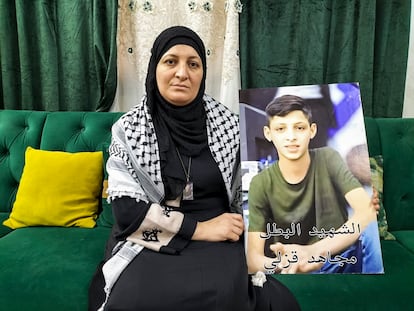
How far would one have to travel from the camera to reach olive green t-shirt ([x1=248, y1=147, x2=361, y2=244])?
134cm

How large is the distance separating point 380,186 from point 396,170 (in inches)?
6.8

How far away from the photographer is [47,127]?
74.4 inches

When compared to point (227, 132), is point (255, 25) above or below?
above

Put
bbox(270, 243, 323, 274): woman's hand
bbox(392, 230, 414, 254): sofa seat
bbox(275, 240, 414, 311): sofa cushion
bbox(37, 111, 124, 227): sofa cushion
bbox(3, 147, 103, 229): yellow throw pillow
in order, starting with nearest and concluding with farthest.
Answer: bbox(275, 240, 414, 311): sofa cushion
bbox(270, 243, 323, 274): woman's hand
bbox(392, 230, 414, 254): sofa seat
bbox(3, 147, 103, 229): yellow throw pillow
bbox(37, 111, 124, 227): sofa cushion

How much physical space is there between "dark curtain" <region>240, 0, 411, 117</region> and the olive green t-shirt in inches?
34.3

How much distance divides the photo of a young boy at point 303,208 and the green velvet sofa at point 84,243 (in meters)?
0.07

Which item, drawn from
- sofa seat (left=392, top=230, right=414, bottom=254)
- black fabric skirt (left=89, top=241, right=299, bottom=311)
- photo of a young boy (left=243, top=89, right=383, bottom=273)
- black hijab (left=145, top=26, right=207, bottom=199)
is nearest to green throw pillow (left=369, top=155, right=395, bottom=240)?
sofa seat (left=392, top=230, right=414, bottom=254)

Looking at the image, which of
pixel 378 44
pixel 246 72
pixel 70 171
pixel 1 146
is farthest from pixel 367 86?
pixel 1 146

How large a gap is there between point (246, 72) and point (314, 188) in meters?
0.98

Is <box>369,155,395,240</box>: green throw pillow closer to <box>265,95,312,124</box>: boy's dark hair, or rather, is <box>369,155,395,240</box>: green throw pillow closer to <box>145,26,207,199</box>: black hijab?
<box>265,95,312,124</box>: boy's dark hair

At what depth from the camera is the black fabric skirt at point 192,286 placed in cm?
106

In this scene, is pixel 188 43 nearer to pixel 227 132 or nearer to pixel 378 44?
pixel 227 132

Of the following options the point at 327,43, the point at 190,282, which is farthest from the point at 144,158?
the point at 327,43

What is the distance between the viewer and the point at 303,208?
1.36 metres
